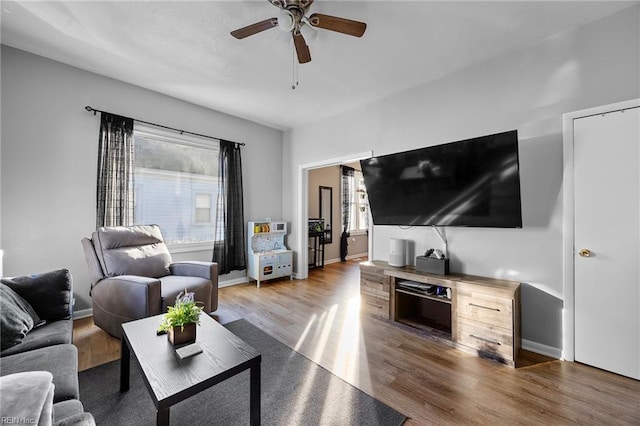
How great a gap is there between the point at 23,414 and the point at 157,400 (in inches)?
19.3

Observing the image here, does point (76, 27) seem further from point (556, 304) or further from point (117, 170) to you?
point (556, 304)

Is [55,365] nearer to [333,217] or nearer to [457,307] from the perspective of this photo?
[457,307]

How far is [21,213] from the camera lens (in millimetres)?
2717

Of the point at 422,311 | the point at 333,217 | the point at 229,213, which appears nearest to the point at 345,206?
the point at 333,217

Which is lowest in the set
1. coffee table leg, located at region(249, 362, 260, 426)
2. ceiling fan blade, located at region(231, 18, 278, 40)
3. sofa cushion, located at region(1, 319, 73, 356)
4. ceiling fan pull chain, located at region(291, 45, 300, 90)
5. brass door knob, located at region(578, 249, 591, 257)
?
coffee table leg, located at region(249, 362, 260, 426)

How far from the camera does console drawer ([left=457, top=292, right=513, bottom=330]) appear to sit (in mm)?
2176

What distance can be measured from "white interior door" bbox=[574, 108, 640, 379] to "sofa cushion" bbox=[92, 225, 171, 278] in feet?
13.3

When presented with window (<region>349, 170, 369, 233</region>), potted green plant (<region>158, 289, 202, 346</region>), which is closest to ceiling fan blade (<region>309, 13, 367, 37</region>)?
potted green plant (<region>158, 289, 202, 346</region>)

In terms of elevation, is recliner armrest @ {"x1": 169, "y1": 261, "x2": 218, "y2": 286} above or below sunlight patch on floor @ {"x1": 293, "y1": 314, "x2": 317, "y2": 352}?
above

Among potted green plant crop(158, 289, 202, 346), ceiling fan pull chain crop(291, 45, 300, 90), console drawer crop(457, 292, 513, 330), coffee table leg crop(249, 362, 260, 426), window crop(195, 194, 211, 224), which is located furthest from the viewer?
window crop(195, 194, 211, 224)

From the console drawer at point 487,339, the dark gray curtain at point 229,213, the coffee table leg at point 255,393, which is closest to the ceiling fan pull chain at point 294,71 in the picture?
the dark gray curtain at point 229,213

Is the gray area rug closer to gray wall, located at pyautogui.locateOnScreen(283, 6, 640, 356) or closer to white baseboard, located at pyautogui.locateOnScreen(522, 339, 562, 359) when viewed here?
white baseboard, located at pyautogui.locateOnScreen(522, 339, 562, 359)

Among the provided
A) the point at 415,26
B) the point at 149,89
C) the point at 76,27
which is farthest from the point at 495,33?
the point at 149,89

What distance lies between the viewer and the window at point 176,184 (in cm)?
358
